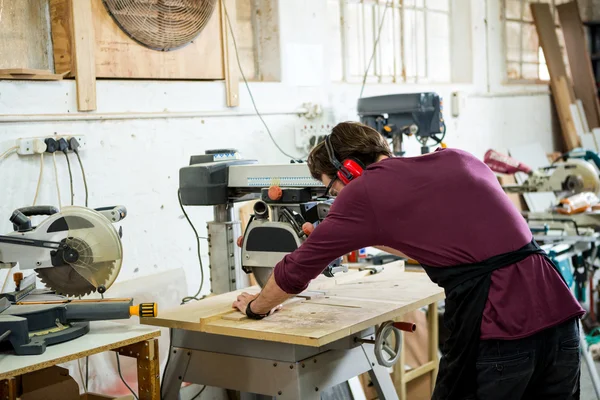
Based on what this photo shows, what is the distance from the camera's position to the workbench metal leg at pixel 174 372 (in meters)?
2.46

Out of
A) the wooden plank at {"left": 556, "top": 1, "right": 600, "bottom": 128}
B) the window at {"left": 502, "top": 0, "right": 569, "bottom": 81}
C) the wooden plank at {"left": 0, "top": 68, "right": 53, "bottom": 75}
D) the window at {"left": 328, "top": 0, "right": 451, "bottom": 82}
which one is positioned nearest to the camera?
the wooden plank at {"left": 0, "top": 68, "right": 53, "bottom": 75}

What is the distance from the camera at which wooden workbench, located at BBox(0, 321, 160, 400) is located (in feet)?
6.47

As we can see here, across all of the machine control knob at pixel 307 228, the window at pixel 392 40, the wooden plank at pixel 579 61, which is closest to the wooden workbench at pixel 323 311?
the machine control knob at pixel 307 228

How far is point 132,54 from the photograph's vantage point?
3420 millimetres

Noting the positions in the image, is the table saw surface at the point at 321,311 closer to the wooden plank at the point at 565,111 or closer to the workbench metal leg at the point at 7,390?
the workbench metal leg at the point at 7,390

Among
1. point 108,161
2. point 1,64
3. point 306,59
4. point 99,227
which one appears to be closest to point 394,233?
point 99,227

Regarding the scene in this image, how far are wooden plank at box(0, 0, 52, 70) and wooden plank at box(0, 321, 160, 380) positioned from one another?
1.33 meters

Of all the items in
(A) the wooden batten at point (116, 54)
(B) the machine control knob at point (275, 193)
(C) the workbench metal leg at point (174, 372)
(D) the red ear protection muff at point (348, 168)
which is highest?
(A) the wooden batten at point (116, 54)

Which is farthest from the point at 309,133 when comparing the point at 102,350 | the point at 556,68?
the point at 556,68

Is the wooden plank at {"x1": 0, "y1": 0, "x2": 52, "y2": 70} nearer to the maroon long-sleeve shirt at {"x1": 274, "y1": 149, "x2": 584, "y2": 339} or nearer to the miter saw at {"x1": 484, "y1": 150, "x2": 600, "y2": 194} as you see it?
the maroon long-sleeve shirt at {"x1": 274, "y1": 149, "x2": 584, "y2": 339}

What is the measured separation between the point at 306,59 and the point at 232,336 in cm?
236

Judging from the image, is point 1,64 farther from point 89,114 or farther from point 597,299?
point 597,299

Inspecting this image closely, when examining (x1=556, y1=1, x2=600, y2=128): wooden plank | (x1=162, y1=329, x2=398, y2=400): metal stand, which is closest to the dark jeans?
(x1=162, y1=329, x2=398, y2=400): metal stand

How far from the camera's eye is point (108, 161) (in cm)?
327
